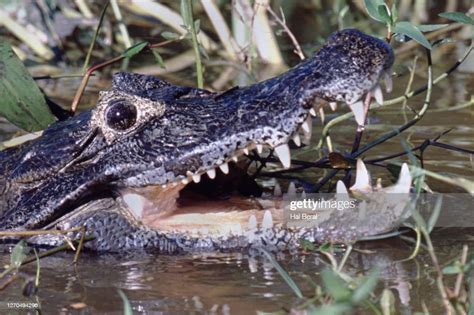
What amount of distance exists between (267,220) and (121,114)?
2.43 ft

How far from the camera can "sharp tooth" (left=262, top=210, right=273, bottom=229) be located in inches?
187

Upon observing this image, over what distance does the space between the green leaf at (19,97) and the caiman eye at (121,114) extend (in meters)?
0.81

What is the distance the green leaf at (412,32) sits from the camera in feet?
14.8

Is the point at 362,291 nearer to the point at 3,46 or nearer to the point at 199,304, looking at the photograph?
the point at 199,304

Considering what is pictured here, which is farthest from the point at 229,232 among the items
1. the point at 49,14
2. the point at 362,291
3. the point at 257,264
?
the point at 49,14

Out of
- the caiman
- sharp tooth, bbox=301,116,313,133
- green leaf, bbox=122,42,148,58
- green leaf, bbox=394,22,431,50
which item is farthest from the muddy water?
green leaf, bbox=122,42,148,58

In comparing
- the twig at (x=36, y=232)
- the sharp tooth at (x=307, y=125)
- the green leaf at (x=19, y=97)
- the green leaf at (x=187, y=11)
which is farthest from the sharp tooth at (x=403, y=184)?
the green leaf at (x=19, y=97)

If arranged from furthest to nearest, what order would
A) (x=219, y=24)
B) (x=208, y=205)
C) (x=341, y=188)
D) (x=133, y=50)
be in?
(x=219, y=24), (x=133, y=50), (x=208, y=205), (x=341, y=188)

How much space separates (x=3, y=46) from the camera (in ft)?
18.5

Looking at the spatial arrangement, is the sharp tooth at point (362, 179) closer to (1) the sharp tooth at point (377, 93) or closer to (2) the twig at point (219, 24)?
(1) the sharp tooth at point (377, 93)

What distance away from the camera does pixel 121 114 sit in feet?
16.1

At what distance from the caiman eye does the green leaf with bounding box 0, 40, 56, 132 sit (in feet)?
2.64

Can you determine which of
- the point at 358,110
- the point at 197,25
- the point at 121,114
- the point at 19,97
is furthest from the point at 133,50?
the point at 358,110

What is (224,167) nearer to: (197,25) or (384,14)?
(384,14)
